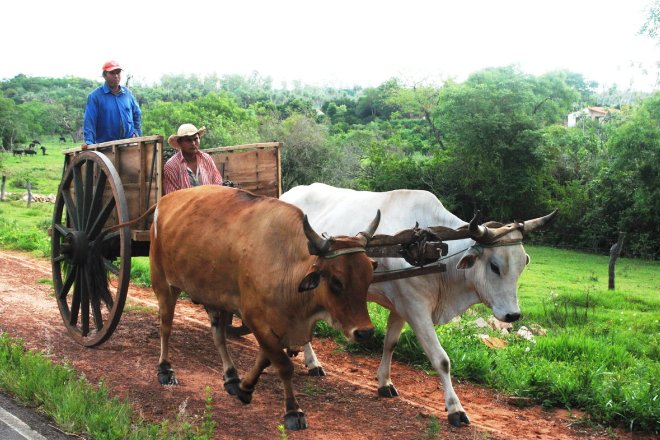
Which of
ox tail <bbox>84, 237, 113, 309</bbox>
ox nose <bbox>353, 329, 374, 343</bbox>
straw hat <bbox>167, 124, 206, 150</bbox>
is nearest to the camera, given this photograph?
ox nose <bbox>353, 329, 374, 343</bbox>

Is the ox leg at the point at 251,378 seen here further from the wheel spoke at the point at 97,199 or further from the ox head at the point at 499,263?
the wheel spoke at the point at 97,199

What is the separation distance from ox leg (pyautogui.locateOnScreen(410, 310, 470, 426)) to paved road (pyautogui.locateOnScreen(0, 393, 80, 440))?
109 inches

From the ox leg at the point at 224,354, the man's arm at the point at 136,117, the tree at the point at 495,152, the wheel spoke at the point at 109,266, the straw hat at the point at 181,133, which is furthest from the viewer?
the tree at the point at 495,152

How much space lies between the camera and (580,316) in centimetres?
1266

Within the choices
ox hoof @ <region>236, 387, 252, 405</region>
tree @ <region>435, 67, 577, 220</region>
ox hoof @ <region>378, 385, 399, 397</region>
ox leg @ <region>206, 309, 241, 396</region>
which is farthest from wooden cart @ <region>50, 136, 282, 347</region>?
tree @ <region>435, 67, 577, 220</region>

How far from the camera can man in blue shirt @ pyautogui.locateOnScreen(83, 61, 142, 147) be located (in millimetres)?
7738

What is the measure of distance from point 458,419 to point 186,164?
3.61m

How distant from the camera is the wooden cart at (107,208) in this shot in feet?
20.9

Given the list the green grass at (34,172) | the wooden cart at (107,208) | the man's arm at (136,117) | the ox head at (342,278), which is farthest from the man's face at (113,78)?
the green grass at (34,172)

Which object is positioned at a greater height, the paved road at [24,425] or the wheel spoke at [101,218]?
the wheel spoke at [101,218]

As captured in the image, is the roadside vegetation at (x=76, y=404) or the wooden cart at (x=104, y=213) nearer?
the roadside vegetation at (x=76, y=404)

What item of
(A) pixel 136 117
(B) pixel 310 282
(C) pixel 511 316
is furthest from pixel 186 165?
(C) pixel 511 316

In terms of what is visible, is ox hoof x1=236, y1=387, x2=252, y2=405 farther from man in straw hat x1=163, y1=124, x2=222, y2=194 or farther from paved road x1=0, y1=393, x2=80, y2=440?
man in straw hat x1=163, y1=124, x2=222, y2=194

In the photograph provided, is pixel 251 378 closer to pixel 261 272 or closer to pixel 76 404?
pixel 261 272
